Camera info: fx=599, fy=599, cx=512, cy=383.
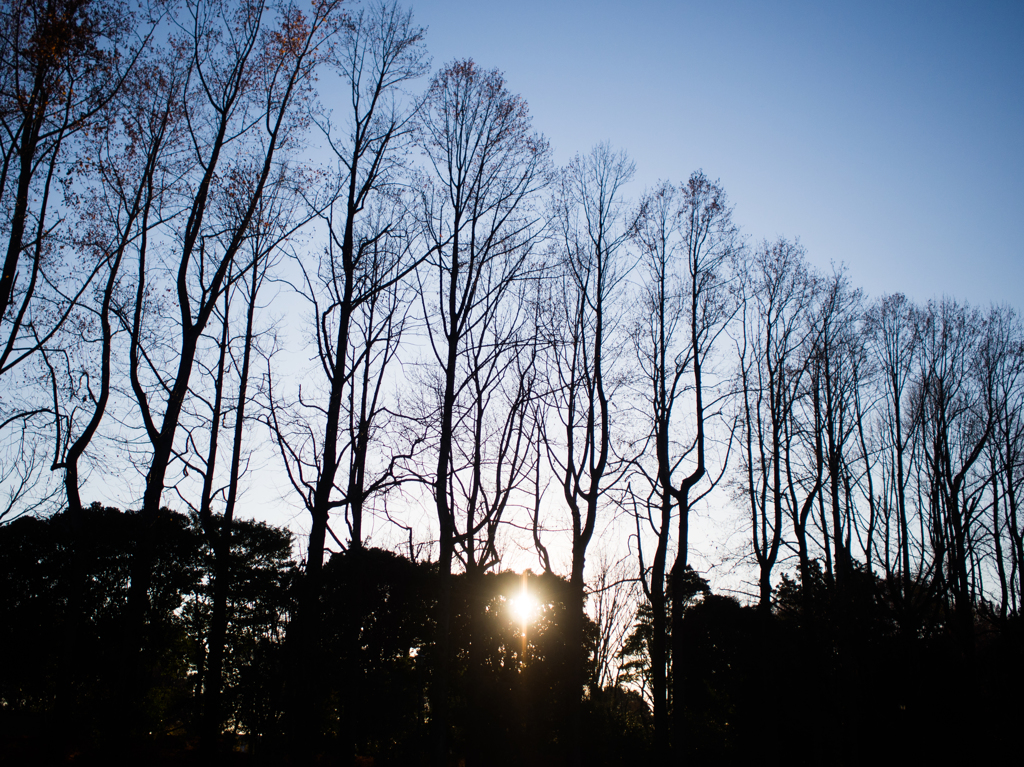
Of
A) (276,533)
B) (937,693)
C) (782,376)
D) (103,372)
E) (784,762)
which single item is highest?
(782,376)

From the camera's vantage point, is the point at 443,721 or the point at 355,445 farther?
the point at 355,445

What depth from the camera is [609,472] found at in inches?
520

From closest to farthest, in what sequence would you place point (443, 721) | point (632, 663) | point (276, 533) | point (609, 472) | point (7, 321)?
point (7, 321), point (443, 721), point (609, 472), point (276, 533), point (632, 663)

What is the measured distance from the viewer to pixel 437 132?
38.3 feet

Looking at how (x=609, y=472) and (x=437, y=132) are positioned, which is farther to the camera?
(x=609, y=472)

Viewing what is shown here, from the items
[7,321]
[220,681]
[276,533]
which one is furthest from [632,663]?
[7,321]

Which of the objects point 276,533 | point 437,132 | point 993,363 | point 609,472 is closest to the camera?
point 437,132

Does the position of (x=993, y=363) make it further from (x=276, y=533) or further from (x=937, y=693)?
(x=276, y=533)

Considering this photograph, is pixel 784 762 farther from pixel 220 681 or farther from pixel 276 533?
pixel 276 533

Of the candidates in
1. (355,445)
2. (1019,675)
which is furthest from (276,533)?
(1019,675)

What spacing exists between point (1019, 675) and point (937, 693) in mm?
2199

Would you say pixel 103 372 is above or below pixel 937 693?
above

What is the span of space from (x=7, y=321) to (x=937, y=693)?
21639 mm

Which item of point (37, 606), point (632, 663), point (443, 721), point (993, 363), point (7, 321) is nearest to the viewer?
point (7, 321)
